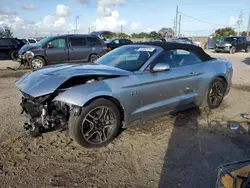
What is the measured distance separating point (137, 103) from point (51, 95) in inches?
53.4

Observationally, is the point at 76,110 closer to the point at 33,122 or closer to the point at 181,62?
the point at 33,122

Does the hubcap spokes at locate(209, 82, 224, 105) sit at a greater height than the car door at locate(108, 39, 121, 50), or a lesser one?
lesser

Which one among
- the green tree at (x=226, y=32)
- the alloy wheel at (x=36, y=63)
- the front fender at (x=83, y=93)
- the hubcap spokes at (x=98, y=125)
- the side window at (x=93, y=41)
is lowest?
the hubcap spokes at (x=98, y=125)

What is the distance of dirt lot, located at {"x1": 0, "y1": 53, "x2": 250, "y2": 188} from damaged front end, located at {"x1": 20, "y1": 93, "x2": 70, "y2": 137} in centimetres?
39

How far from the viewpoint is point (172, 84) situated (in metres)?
4.26

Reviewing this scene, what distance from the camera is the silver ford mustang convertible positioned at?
329 cm

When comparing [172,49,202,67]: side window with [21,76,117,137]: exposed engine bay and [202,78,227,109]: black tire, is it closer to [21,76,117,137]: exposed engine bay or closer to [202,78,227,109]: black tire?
[202,78,227,109]: black tire

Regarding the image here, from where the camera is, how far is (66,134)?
13.3 feet

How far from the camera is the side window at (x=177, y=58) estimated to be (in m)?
4.23

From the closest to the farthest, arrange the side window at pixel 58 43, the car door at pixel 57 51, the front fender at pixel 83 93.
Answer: the front fender at pixel 83 93 < the car door at pixel 57 51 < the side window at pixel 58 43

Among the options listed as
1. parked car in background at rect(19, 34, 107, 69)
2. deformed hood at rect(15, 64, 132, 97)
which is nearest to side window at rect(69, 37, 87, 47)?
parked car in background at rect(19, 34, 107, 69)

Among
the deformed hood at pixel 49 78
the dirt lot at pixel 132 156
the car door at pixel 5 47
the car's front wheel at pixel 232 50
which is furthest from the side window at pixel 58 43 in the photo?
the car's front wheel at pixel 232 50

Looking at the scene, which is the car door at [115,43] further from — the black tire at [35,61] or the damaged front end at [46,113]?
the damaged front end at [46,113]

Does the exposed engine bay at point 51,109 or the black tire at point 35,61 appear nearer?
the exposed engine bay at point 51,109
